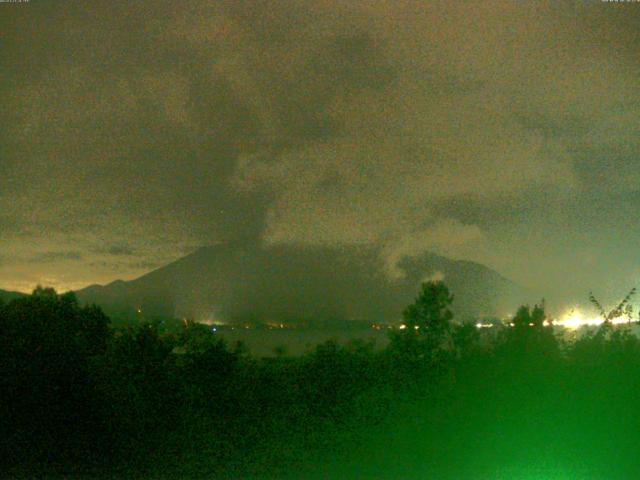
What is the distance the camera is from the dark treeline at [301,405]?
29.8 feet

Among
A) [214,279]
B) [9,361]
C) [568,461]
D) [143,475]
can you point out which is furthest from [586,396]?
[214,279]

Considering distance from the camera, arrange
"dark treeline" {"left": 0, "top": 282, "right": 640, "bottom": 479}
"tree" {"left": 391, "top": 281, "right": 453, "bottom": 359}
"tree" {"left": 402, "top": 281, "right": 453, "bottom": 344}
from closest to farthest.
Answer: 1. "dark treeline" {"left": 0, "top": 282, "right": 640, "bottom": 479}
2. "tree" {"left": 391, "top": 281, "right": 453, "bottom": 359}
3. "tree" {"left": 402, "top": 281, "right": 453, "bottom": 344}

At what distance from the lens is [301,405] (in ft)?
35.0

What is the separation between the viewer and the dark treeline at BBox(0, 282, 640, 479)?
9086mm

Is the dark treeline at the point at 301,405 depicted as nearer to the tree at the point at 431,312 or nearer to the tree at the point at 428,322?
the tree at the point at 428,322

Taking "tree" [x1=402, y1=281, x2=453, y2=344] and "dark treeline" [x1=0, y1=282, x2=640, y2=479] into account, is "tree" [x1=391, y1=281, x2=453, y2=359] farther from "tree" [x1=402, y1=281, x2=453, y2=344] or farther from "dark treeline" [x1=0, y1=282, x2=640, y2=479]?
"dark treeline" [x1=0, y1=282, x2=640, y2=479]

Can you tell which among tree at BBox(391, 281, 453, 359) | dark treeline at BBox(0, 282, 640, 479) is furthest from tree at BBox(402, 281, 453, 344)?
dark treeline at BBox(0, 282, 640, 479)

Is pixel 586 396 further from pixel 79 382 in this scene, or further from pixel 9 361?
pixel 9 361

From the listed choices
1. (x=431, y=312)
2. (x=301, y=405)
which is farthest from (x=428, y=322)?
(x=301, y=405)

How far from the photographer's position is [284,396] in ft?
35.2

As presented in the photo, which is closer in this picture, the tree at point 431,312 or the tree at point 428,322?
the tree at point 428,322

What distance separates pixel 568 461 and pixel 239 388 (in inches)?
191

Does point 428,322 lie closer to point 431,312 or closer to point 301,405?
point 431,312

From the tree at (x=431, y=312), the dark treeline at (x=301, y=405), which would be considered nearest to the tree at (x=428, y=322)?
the tree at (x=431, y=312)
